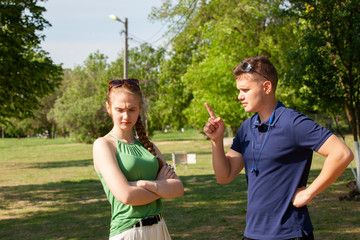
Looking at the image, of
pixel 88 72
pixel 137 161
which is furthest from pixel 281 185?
pixel 88 72

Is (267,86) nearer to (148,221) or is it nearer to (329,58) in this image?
(148,221)

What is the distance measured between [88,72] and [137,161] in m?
67.5

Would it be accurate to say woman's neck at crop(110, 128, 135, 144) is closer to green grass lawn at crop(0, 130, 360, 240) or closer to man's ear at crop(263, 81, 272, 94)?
man's ear at crop(263, 81, 272, 94)

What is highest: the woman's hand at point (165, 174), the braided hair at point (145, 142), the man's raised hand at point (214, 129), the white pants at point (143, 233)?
the man's raised hand at point (214, 129)

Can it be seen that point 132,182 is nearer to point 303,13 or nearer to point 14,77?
point 303,13

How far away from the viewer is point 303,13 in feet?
34.7

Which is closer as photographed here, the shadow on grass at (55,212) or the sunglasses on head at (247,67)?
the sunglasses on head at (247,67)

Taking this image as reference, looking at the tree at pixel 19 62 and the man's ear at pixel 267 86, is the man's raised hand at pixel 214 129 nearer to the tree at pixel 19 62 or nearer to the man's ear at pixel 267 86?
the man's ear at pixel 267 86

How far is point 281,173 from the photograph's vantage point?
2.70m

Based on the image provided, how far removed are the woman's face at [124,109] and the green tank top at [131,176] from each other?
0.44 feet

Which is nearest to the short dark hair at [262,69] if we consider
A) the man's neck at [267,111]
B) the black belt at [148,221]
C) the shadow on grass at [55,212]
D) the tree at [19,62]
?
the man's neck at [267,111]

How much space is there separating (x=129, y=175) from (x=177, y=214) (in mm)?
7122

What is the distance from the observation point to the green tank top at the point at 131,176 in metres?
2.65

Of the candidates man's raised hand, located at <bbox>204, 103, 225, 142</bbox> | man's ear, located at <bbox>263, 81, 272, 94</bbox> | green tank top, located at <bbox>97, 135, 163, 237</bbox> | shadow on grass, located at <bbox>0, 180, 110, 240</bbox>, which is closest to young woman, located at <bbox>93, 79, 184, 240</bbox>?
green tank top, located at <bbox>97, 135, 163, 237</bbox>
